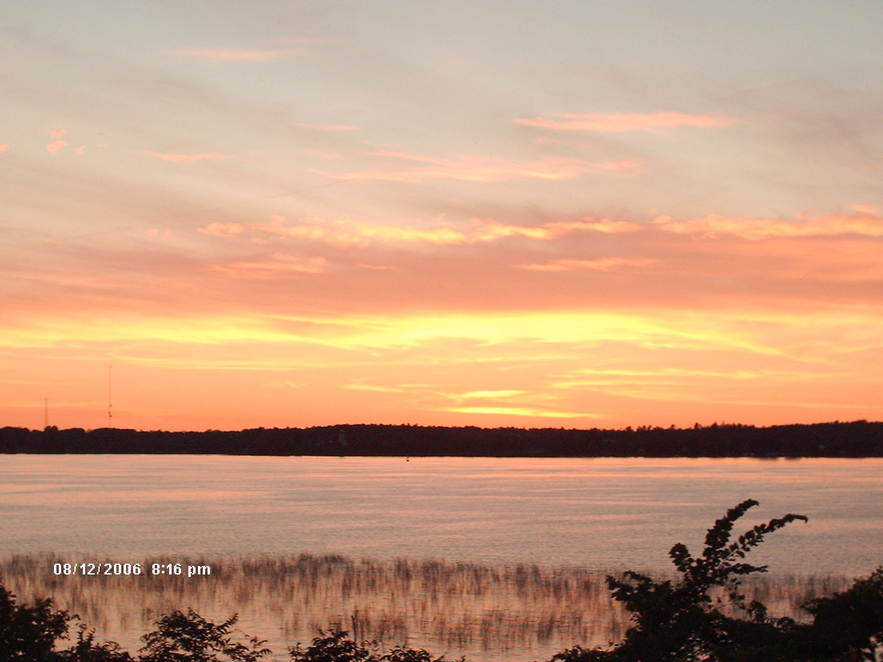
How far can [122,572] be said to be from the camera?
48812 millimetres

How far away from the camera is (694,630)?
15.7m

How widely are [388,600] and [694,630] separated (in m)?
28.2

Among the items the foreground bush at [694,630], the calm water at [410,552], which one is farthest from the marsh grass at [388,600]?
the foreground bush at [694,630]

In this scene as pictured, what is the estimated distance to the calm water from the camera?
124 feet

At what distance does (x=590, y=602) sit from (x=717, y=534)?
2570cm

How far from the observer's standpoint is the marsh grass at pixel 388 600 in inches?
1390

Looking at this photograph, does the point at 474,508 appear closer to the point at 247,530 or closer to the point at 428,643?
the point at 247,530

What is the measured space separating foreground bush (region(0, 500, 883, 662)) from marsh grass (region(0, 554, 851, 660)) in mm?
11901
